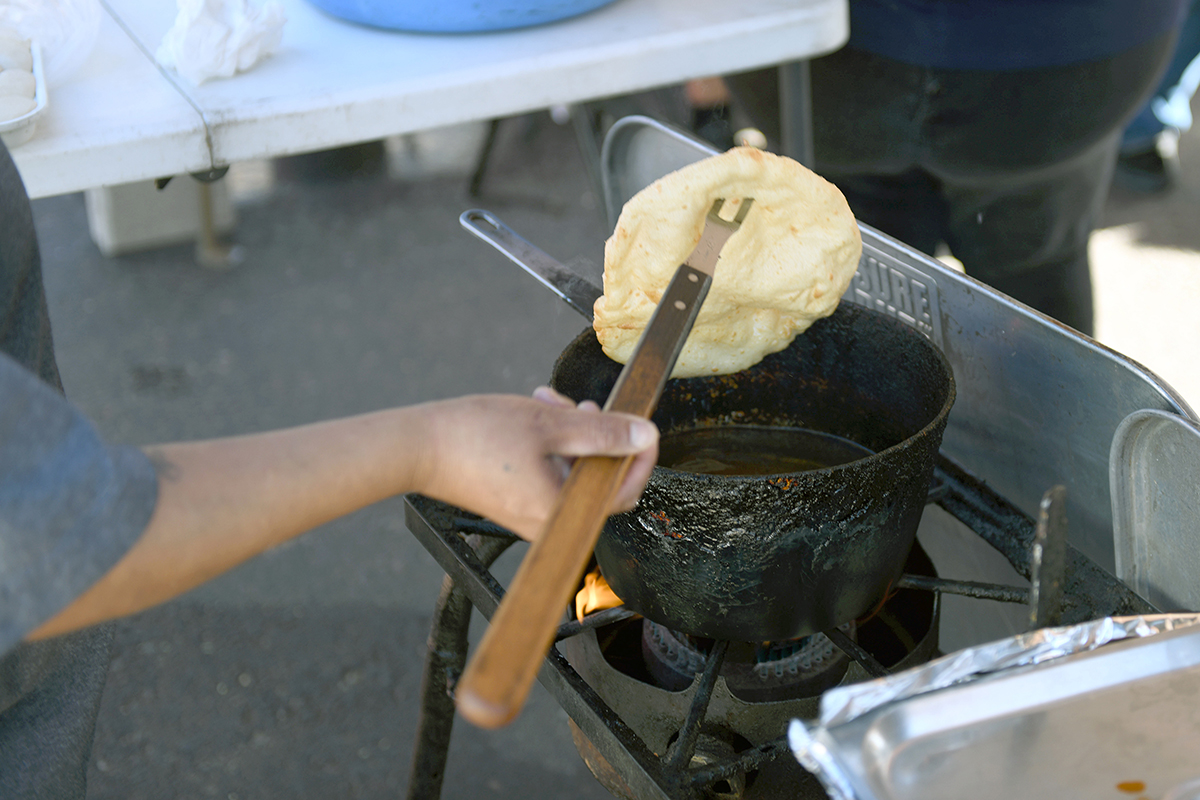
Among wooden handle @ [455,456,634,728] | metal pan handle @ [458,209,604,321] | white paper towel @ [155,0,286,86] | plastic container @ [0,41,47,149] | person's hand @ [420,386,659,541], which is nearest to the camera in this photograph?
wooden handle @ [455,456,634,728]

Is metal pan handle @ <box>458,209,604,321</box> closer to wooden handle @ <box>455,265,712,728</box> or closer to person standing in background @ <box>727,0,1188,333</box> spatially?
wooden handle @ <box>455,265,712,728</box>

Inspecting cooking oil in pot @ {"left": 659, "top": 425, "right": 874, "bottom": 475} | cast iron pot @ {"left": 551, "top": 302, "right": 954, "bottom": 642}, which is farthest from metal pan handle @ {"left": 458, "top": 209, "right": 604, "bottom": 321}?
cooking oil in pot @ {"left": 659, "top": 425, "right": 874, "bottom": 475}

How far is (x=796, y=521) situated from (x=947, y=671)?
16cm

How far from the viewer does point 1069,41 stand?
153 centimetres

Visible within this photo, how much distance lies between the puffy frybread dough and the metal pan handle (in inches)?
3.7

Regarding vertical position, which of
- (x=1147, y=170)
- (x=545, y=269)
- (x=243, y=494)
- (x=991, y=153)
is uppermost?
(x=243, y=494)

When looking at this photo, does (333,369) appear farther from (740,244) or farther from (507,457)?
(507,457)

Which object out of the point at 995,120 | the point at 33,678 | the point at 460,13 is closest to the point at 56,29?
the point at 460,13

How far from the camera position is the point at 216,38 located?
139 centimetres

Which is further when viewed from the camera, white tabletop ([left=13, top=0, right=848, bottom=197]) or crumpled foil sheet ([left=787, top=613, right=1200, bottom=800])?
white tabletop ([left=13, top=0, right=848, bottom=197])

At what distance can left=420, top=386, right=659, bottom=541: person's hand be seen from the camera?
1.98 ft

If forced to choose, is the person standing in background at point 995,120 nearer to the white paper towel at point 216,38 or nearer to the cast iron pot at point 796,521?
the cast iron pot at point 796,521

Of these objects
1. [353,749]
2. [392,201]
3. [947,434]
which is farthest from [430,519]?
[392,201]

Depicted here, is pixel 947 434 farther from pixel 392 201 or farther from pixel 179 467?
pixel 392 201
